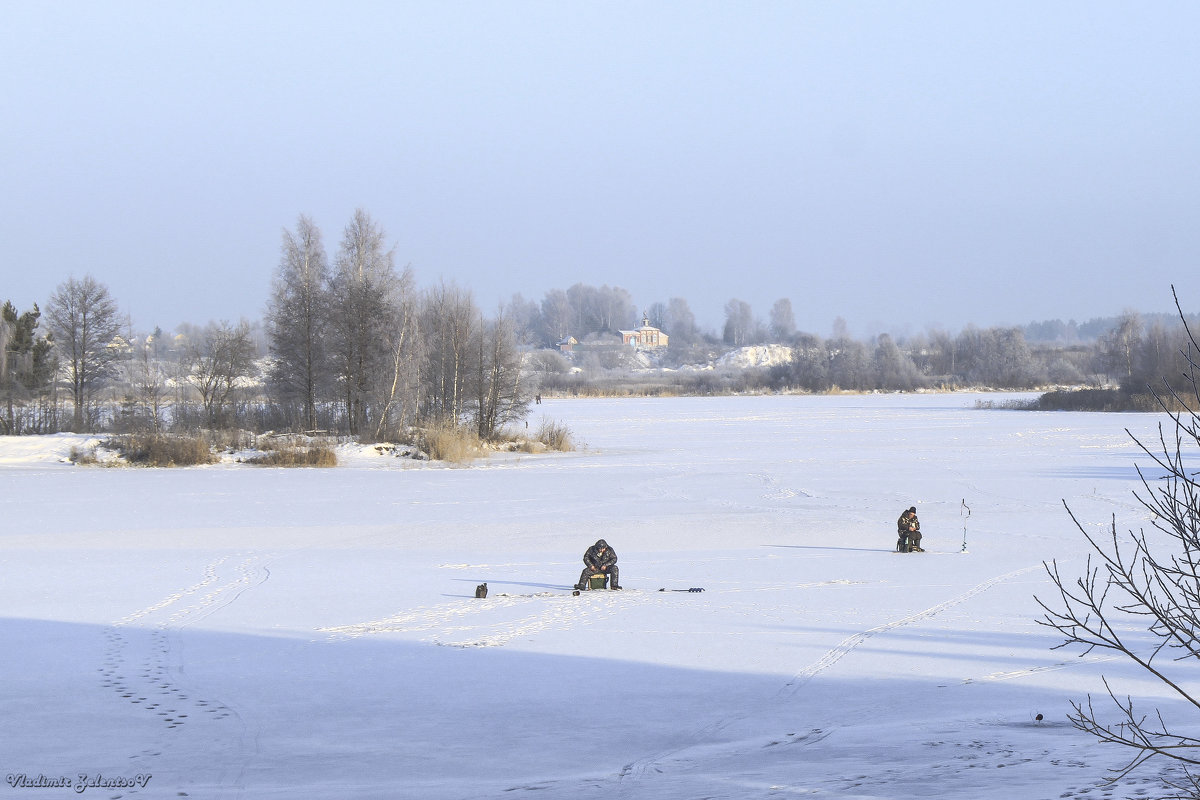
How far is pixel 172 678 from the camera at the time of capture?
8.48 metres

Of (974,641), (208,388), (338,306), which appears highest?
(338,306)

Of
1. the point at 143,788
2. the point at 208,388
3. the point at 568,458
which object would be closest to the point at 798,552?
the point at 143,788

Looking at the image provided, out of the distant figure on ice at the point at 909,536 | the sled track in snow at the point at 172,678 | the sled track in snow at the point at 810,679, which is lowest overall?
the sled track in snow at the point at 810,679

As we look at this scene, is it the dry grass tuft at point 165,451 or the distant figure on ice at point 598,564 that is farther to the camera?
the dry grass tuft at point 165,451

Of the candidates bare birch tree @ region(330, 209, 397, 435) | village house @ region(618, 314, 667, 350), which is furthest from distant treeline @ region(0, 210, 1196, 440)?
village house @ region(618, 314, 667, 350)

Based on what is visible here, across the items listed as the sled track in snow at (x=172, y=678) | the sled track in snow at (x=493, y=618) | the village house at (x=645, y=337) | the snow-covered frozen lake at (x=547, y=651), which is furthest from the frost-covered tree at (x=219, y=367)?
the village house at (x=645, y=337)

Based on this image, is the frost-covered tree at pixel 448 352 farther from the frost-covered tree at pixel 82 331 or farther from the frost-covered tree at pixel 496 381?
the frost-covered tree at pixel 82 331

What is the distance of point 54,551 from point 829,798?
45.2ft

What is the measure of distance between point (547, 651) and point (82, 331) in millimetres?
41786

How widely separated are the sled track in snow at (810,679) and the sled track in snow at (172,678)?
2270 mm

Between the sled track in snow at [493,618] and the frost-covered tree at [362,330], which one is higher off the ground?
the frost-covered tree at [362,330]

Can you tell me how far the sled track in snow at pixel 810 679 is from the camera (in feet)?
21.0

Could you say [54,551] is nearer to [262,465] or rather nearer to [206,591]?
[206,591]

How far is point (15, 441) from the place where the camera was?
114ft
